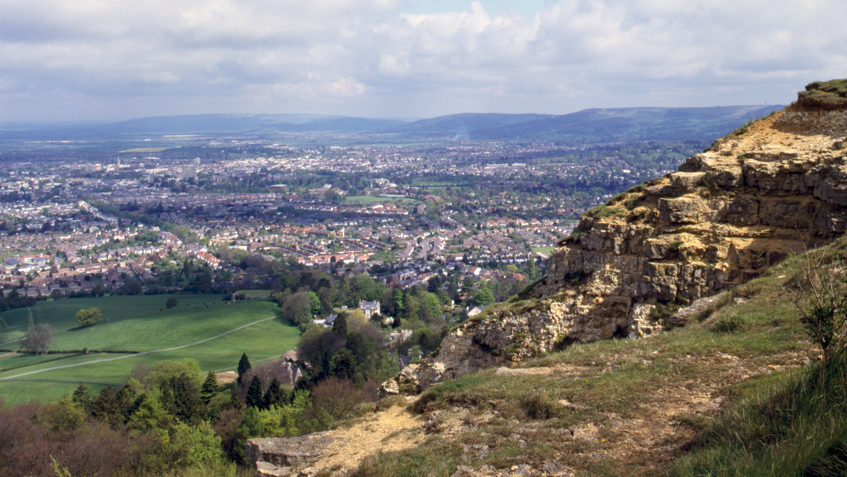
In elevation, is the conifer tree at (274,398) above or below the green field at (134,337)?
above

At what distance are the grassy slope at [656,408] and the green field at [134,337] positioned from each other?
34496 millimetres

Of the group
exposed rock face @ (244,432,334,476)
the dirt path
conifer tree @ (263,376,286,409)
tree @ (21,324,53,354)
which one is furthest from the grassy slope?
tree @ (21,324,53,354)

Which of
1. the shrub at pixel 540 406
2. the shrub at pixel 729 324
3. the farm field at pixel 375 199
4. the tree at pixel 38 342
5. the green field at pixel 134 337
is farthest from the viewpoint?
the farm field at pixel 375 199

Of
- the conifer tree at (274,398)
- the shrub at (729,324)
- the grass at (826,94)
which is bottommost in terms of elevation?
the conifer tree at (274,398)

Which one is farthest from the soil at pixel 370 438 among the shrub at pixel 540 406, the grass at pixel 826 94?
the grass at pixel 826 94

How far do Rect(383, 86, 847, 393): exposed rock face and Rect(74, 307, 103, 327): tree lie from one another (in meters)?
49.5

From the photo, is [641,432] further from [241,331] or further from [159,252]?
[159,252]

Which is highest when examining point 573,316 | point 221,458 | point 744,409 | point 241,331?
point 744,409

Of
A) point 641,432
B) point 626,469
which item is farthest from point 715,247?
point 626,469

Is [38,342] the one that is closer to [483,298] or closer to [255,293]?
[255,293]

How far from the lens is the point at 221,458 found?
2245 cm

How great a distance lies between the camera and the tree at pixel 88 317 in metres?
53.2

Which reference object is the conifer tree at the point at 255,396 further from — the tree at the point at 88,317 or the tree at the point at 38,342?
the tree at the point at 88,317

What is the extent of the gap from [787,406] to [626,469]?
5.49 ft
